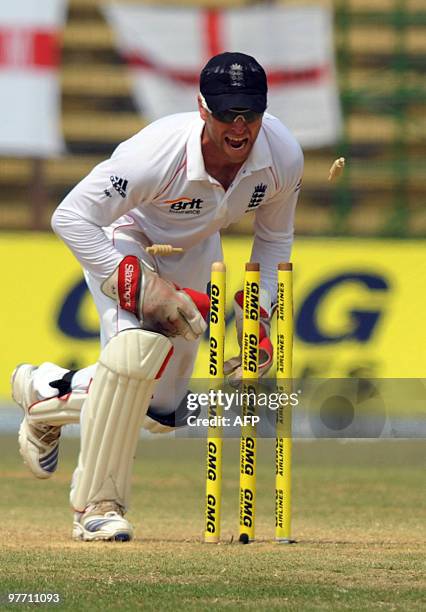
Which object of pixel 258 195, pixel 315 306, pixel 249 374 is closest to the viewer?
pixel 249 374

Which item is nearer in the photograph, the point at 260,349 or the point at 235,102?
the point at 235,102

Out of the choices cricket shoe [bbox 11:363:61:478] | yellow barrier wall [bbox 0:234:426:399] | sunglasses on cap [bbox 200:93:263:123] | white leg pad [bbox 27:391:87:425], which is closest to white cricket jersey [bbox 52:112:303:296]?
sunglasses on cap [bbox 200:93:263:123]

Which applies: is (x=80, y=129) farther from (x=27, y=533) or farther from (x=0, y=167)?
(x=27, y=533)

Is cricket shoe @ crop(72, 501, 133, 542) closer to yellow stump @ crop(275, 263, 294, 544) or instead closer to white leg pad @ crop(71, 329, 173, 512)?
white leg pad @ crop(71, 329, 173, 512)

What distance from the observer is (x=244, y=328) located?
5027mm

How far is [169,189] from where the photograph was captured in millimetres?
5148

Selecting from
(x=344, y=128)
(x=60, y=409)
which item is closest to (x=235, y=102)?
(x=60, y=409)

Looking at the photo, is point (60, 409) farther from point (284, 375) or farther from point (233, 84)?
point (233, 84)

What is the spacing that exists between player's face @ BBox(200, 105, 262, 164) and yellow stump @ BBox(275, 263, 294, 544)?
1.29 ft

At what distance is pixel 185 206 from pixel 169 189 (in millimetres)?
104

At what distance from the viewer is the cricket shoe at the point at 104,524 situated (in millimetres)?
5113

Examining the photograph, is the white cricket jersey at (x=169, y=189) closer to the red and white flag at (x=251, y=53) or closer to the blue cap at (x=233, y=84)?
the blue cap at (x=233, y=84)

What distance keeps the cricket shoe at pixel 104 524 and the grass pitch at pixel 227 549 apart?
63 mm

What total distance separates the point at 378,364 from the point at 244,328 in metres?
5.58
